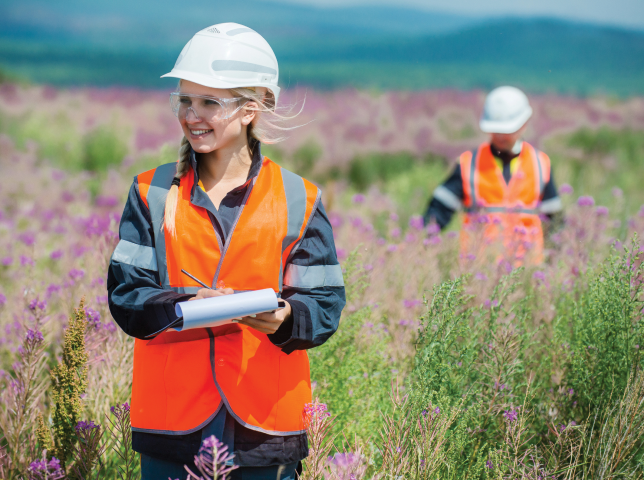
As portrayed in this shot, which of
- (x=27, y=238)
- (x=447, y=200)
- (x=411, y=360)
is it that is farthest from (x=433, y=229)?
(x=27, y=238)

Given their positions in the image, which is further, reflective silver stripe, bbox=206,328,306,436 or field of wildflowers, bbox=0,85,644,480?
field of wildflowers, bbox=0,85,644,480

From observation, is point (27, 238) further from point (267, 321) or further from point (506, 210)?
point (267, 321)

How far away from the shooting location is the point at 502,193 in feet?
→ 14.9

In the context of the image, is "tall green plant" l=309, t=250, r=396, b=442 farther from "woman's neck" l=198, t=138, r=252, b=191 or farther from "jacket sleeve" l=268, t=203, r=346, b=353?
"woman's neck" l=198, t=138, r=252, b=191

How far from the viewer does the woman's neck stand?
1.96m

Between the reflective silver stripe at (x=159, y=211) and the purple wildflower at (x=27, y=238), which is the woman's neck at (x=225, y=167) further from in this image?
the purple wildflower at (x=27, y=238)

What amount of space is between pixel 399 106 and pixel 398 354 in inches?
531

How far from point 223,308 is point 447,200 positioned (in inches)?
135

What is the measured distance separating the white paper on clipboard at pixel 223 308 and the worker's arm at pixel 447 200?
3.26m

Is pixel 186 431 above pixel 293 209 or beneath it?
beneath

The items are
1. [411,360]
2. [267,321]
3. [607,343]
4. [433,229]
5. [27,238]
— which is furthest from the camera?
[27,238]

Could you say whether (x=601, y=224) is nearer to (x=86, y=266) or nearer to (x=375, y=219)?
(x=375, y=219)

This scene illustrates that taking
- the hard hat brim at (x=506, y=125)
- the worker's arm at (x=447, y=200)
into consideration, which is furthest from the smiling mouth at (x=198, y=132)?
the hard hat brim at (x=506, y=125)

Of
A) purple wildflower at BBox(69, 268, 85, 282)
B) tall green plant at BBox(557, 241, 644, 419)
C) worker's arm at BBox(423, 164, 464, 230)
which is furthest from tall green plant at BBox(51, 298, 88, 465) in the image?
worker's arm at BBox(423, 164, 464, 230)
